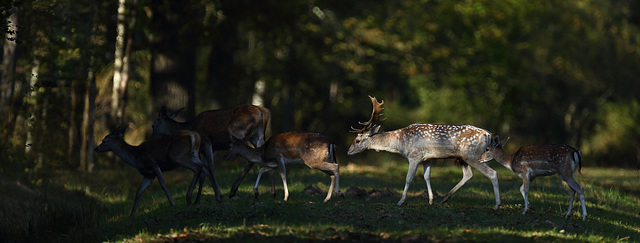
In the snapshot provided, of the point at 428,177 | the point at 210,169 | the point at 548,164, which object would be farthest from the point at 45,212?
the point at 548,164

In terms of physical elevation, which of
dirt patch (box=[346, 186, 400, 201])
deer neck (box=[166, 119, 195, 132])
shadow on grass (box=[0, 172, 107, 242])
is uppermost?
deer neck (box=[166, 119, 195, 132])

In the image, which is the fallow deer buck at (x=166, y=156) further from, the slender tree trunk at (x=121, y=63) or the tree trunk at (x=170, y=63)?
the tree trunk at (x=170, y=63)

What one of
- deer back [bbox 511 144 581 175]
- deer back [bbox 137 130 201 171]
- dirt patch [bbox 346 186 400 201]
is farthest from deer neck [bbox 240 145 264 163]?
deer back [bbox 511 144 581 175]

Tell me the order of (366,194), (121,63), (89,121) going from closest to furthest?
1. (366,194)
2. (89,121)
3. (121,63)

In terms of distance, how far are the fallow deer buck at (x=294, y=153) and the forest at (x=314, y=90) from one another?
0.72 m

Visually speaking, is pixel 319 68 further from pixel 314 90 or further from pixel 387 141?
pixel 387 141

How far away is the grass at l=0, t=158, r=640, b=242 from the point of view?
12.6m

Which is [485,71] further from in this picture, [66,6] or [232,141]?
[232,141]

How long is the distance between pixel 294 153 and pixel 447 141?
256cm

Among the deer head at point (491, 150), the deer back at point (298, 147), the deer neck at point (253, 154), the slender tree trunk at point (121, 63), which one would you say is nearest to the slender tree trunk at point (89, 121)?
the slender tree trunk at point (121, 63)

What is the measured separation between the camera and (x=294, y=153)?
16391 millimetres

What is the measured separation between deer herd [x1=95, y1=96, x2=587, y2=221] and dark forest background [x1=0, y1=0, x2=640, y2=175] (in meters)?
2.95

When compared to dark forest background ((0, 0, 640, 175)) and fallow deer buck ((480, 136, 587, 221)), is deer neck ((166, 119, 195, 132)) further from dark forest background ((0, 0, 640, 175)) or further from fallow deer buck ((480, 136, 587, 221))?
fallow deer buck ((480, 136, 587, 221))

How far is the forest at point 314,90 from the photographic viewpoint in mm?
15195
